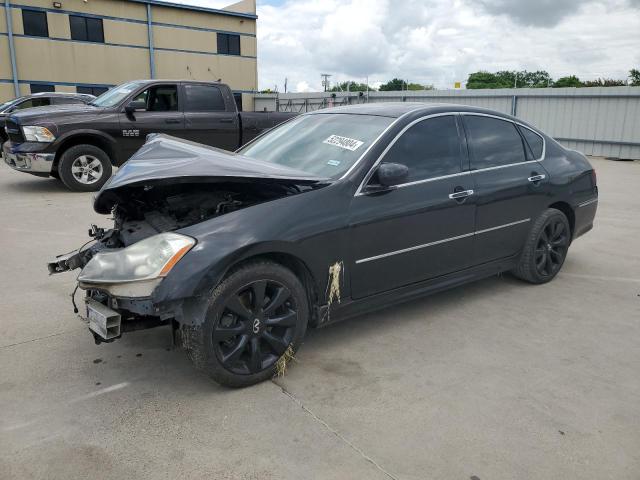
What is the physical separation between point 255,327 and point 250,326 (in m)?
0.04

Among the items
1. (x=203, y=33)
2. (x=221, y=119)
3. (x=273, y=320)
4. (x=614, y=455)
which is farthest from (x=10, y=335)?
(x=203, y=33)

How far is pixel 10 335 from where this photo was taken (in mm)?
3893

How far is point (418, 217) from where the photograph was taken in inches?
153

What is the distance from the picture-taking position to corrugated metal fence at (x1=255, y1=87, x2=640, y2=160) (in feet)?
52.8

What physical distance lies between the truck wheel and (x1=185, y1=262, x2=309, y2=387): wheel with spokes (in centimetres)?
717

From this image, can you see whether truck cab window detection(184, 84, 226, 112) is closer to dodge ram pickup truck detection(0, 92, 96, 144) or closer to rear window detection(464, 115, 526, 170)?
dodge ram pickup truck detection(0, 92, 96, 144)

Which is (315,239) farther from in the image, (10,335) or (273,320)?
(10,335)

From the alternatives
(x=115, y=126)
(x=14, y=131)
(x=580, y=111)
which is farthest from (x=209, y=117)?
(x=580, y=111)

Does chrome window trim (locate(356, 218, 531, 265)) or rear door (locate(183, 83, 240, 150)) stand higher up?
rear door (locate(183, 83, 240, 150))

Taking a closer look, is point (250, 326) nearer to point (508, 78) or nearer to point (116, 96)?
point (116, 96)

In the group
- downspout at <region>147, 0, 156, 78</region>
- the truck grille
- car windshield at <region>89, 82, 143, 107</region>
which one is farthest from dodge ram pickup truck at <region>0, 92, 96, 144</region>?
downspout at <region>147, 0, 156, 78</region>

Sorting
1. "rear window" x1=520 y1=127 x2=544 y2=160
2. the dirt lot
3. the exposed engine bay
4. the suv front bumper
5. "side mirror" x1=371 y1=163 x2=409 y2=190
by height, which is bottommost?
the dirt lot

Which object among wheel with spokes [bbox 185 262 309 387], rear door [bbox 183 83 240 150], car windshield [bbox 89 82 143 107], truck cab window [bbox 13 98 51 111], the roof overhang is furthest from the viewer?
the roof overhang

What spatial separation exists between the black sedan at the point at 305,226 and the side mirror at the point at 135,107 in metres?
5.34
